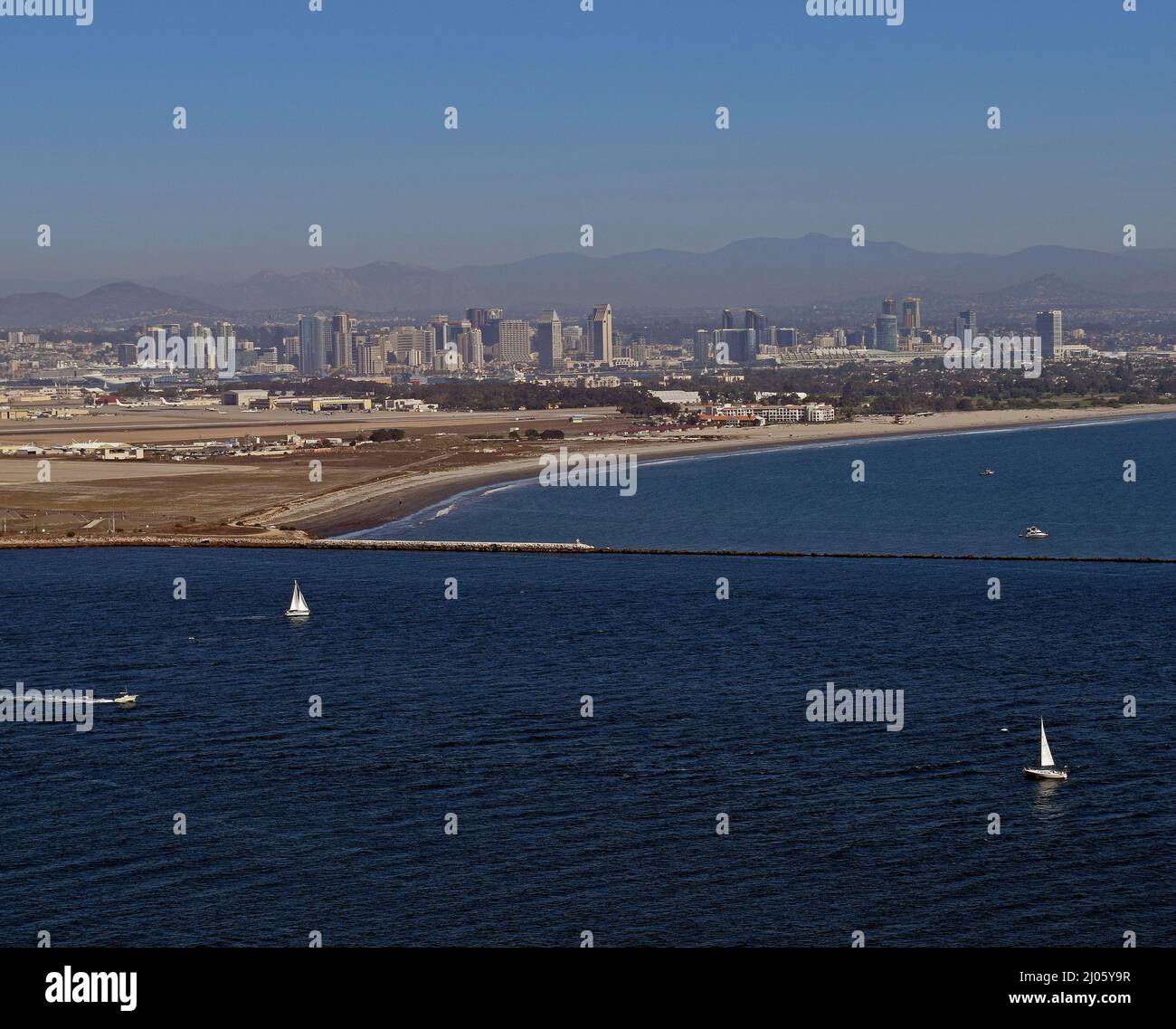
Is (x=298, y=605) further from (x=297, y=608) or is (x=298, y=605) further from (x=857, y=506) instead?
(x=857, y=506)

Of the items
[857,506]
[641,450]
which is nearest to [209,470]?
[641,450]

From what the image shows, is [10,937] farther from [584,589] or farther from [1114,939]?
[584,589]

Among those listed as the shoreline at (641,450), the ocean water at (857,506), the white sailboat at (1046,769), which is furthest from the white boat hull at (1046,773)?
the shoreline at (641,450)

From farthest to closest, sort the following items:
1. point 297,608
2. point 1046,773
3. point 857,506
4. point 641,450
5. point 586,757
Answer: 1. point 641,450
2. point 857,506
3. point 297,608
4. point 586,757
5. point 1046,773

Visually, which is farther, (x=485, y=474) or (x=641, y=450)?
(x=641, y=450)

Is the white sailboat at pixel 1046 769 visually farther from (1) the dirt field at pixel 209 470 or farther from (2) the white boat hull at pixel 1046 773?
(1) the dirt field at pixel 209 470

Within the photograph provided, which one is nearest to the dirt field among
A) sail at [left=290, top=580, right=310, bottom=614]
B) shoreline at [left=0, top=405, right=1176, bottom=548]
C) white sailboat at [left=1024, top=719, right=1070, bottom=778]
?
shoreline at [left=0, top=405, right=1176, bottom=548]
